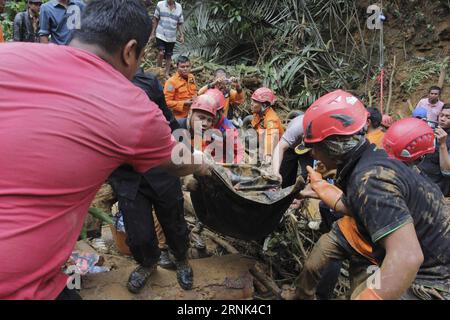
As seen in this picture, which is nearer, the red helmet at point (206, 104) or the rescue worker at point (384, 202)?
the rescue worker at point (384, 202)

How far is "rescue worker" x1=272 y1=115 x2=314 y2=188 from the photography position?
452cm

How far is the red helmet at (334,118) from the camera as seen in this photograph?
2.35 m

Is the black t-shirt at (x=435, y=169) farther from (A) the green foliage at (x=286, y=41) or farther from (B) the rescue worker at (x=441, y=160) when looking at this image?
(A) the green foliage at (x=286, y=41)

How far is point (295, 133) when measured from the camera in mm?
4523

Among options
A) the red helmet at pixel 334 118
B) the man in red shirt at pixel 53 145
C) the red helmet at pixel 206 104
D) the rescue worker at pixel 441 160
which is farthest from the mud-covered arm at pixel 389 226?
the rescue worker at pixel 441 160

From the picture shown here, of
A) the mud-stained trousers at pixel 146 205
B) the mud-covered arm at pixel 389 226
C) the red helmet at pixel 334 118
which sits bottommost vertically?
the mud-stained trousers at pixel 146 205

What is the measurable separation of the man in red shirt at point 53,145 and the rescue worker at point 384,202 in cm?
107

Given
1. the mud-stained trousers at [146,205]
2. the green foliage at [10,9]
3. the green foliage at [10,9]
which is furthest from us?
the green foliage at [10,9]

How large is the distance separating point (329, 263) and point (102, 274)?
1.73m

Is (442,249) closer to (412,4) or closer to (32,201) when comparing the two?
(32,201)

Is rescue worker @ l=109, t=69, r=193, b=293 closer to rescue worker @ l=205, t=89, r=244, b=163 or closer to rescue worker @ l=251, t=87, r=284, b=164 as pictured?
rescue worker @ l=205, t=89, r=244, b=163

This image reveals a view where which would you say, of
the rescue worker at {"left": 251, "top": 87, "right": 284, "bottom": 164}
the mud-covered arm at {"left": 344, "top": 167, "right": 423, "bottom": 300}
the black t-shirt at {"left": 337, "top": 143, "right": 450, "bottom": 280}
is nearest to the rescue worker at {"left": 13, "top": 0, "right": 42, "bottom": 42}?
the rescue worker at {"left": 251, "top": 87, "right": 284, "bottom": 164}

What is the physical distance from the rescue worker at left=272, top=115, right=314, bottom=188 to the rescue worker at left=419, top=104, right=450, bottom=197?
139cm

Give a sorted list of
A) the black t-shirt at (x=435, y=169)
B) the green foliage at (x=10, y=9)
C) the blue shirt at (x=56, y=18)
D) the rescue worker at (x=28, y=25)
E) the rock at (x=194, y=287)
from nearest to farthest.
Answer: the rock at (x=194, y=287) → the black t-shirt at (x=435, y=169) → the blue shirt at (x=56, y=18) → the rescue worker at (x=28, y=25) → the green foliage at (x=10, y=9)
